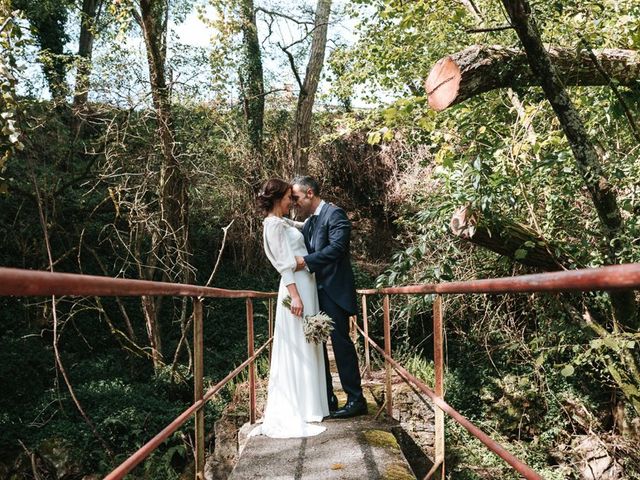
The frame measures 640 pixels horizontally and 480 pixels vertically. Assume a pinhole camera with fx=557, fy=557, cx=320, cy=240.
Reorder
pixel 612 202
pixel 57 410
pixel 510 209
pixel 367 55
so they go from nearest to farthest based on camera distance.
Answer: pixel 612 202 → pixel 510 209 → pixel 57 410 → pixel 367 55

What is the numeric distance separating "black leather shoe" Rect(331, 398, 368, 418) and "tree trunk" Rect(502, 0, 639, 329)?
247cm

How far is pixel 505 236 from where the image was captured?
5219 millimetres

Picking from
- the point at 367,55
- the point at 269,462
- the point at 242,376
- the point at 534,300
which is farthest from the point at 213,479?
the point at 367,55

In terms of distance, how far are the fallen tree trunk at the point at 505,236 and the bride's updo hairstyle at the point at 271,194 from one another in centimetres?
180

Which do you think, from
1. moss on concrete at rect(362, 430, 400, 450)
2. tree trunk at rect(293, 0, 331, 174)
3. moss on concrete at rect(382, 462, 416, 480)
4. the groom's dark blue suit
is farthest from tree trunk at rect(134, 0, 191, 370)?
moss on concrete at rect(382, 462, 416, 480)

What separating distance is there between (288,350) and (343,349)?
42 cm

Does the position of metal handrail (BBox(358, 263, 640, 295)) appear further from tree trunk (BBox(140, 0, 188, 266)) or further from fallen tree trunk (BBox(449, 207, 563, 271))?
tree trunk (BBox(140, 0, 188, 266))

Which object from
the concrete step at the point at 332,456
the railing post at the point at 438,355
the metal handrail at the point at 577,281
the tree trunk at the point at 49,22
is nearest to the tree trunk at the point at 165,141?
the concrete step at the point at 332,456

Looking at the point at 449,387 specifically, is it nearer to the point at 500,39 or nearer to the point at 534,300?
the point at 534,300

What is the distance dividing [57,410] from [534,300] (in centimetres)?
685

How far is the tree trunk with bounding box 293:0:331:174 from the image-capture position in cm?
1175

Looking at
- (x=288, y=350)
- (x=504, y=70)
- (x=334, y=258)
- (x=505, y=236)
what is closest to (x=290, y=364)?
(x=288, y=350)

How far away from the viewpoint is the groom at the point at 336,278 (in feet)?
13.7

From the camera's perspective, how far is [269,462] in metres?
3.29
